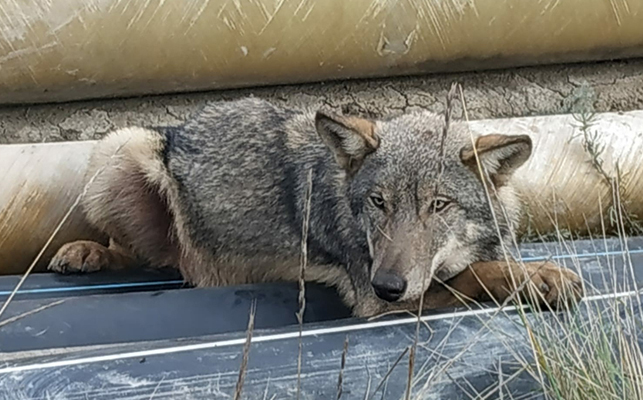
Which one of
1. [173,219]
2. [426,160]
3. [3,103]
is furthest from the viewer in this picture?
[3,103]

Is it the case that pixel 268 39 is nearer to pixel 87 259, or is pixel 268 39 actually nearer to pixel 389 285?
pixel 87 259

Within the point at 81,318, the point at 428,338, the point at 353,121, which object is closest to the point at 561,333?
the point at 428,338

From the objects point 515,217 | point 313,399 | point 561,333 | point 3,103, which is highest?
point 3,103

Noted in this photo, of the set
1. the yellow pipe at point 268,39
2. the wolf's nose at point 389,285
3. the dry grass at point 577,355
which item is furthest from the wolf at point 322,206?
the yellow pipe at point 268,39

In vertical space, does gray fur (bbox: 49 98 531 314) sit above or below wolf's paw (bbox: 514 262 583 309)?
above

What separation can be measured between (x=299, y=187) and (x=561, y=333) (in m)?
1.18

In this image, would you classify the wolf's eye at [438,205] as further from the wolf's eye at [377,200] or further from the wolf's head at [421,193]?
the wolf's eye at [377,200]

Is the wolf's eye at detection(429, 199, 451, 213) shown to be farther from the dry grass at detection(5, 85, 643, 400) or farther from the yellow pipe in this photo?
the yellow pipe

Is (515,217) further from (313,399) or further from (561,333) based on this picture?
(313,399)

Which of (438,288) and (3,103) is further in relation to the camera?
(3,103)

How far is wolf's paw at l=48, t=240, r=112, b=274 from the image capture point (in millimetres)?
3248

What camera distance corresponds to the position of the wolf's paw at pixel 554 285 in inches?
97.0

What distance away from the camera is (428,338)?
2414 mm

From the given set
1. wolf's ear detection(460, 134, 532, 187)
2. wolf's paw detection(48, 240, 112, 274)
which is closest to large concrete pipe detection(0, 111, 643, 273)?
wolf's paw detection(48, 240, 112, 274)
